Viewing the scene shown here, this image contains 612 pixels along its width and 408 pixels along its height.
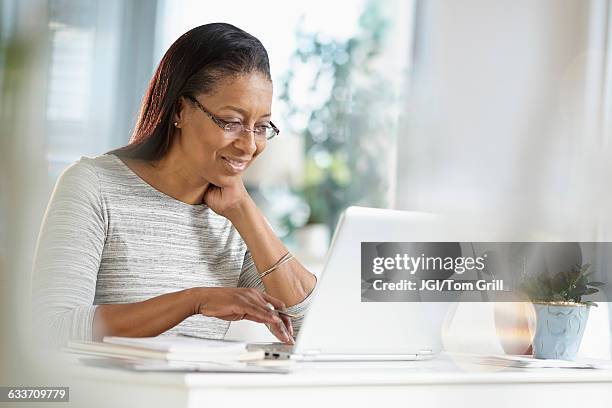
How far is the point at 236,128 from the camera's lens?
1352 millimetres

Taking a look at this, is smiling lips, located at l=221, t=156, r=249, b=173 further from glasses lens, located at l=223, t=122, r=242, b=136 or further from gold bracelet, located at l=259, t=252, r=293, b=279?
gold bracelet, located at l=259, t=252, r=293, b=279

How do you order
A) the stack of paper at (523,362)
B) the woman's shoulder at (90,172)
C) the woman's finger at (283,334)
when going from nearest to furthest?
the stack of paper at (523,362), the woman's finger at (283,334), the woman's shoulder at (90,172)

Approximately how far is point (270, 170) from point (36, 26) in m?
2.72

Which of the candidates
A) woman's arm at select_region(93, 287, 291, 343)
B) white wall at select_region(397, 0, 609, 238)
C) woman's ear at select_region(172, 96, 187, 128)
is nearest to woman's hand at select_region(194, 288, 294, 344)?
woman's arm at select_region(93, 287, 291, 343)

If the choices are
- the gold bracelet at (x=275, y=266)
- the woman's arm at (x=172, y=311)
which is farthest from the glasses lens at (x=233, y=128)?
the woman's arm at (x=172, y=311)

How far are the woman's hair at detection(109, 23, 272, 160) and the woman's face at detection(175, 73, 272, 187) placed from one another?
16 mm

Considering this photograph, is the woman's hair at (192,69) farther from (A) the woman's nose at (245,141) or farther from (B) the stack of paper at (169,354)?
(B) the stack of paper at (169,354)

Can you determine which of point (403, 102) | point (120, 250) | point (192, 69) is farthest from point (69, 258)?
point (403, 102)

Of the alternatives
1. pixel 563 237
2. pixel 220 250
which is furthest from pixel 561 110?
pixel 220 250

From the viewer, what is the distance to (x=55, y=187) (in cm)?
129

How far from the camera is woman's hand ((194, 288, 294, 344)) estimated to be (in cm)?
105

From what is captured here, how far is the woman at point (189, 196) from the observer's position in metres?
1.30

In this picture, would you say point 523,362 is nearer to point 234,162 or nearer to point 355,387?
point 355,387

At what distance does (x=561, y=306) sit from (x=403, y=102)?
7.01 feet
